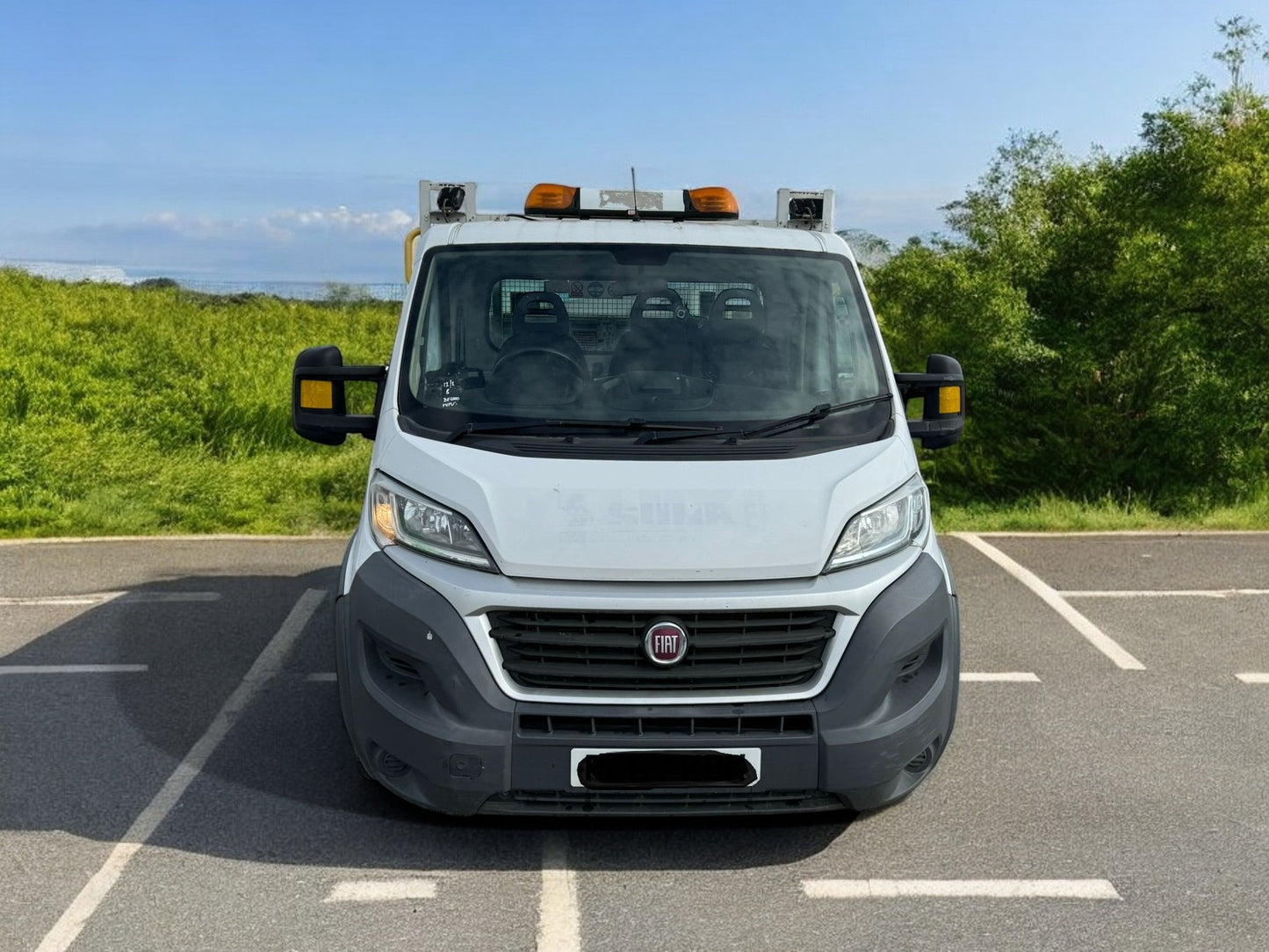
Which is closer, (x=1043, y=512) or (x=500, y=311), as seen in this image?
(x=500, y=311)

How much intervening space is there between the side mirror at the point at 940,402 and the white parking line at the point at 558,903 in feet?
7.17

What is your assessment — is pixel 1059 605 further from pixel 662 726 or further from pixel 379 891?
pixel 379 891

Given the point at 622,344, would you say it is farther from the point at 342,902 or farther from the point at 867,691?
the point at 342,902

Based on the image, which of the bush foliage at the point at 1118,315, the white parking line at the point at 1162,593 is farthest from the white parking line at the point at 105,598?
the bush foliage at the point at 1118,315

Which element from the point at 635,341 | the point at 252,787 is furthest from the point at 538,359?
the point at 252,787

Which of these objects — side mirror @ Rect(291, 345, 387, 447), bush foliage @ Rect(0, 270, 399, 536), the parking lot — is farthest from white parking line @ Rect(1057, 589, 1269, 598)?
bush foliage @ Rect(0, 270, 399, 536)

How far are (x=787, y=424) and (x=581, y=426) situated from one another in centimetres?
74

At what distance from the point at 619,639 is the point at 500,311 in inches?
64.6

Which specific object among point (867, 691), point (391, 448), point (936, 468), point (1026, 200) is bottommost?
point (936, 468)

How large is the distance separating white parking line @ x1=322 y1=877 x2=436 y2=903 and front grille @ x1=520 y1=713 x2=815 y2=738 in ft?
1.98

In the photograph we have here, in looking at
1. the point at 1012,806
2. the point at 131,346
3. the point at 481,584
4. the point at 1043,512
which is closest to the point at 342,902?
the point at 481,584

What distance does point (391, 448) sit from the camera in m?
4.82

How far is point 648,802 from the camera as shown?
4.34 meters

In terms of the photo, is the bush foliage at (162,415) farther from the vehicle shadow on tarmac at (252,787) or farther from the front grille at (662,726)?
the front grille at (662,726)
